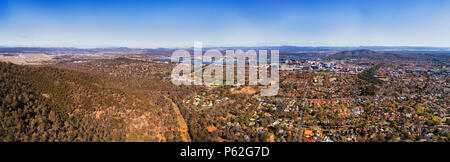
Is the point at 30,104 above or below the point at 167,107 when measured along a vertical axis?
above

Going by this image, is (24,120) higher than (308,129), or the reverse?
(24,120)

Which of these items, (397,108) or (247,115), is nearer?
(247,115)
